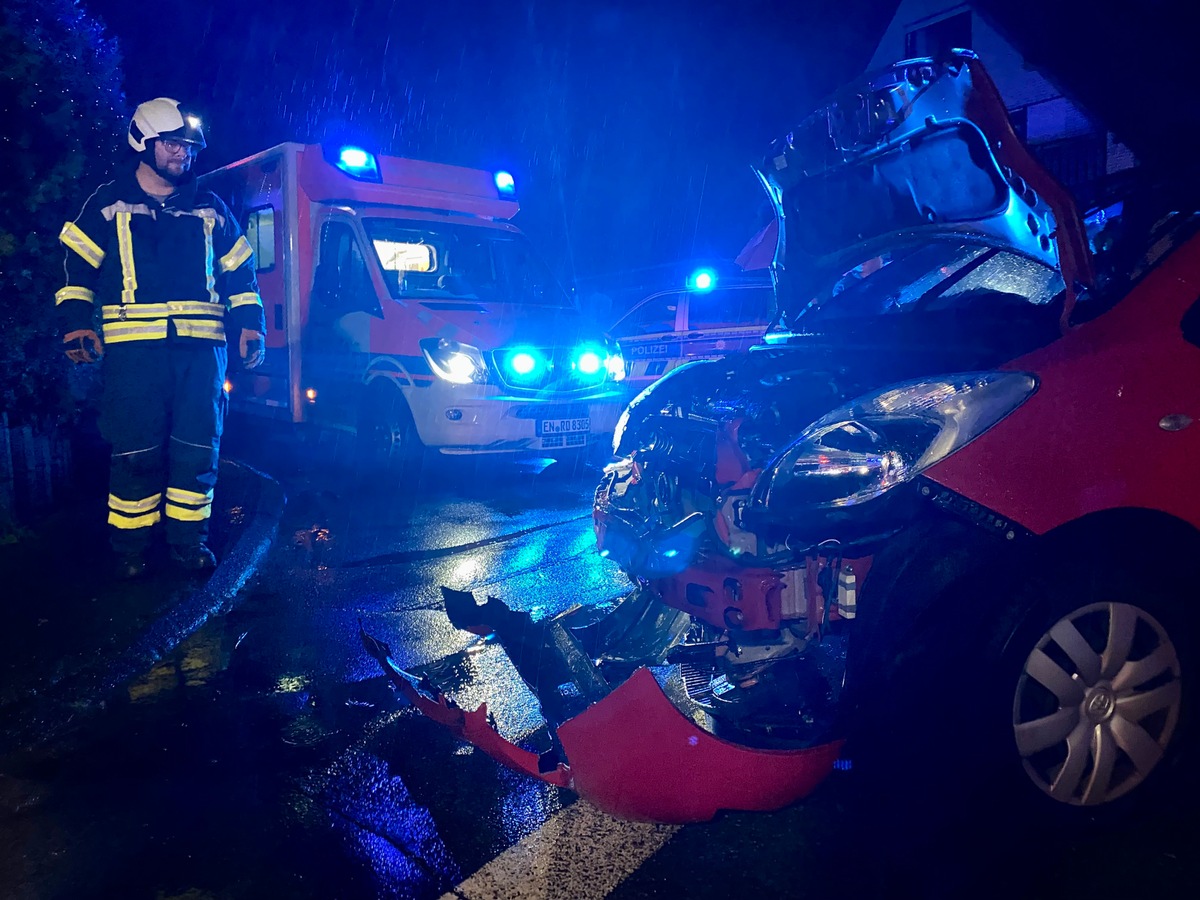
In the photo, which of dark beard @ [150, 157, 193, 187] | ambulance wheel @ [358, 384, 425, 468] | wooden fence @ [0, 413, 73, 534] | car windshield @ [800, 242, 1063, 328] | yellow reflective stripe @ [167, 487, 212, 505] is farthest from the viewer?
ambulance wheel @ [358, 384, 425, 468]

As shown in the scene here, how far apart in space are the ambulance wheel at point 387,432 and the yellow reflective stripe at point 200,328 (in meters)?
2.53

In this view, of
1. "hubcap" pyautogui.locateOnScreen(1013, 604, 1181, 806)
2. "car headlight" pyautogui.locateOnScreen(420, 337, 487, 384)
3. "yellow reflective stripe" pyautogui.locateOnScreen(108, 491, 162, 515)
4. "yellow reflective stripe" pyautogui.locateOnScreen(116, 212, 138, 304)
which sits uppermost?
"yellow reflective stripe" pyautogui.locateOnScreen(116, 212, 138, 304)

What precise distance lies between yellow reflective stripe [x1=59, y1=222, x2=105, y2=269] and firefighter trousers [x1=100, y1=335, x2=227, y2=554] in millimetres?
478

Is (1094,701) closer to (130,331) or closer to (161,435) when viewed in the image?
(161,435)

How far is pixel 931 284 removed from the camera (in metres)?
3.73

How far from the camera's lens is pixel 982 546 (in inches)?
85.4

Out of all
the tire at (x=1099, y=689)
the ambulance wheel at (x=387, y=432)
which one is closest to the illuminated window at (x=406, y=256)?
the ambulance wheel at (x=387, y=432)

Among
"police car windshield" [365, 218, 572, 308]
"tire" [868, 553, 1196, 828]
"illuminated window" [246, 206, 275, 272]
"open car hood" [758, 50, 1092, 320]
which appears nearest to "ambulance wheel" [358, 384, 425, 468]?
"police car windshield" [365, 218, 572, 308]

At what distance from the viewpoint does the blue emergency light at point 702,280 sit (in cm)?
913

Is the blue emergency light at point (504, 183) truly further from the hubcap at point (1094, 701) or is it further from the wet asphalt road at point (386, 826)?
the hubcap at point (1094, 701)

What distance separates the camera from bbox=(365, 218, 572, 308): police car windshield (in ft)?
24.4

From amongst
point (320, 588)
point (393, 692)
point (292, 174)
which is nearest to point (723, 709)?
point (393, 692)

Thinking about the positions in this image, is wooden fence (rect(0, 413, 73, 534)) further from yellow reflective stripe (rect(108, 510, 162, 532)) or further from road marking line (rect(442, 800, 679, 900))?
road marking line (rect(442, 800, 679, 900))

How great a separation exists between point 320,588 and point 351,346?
3.40 m
